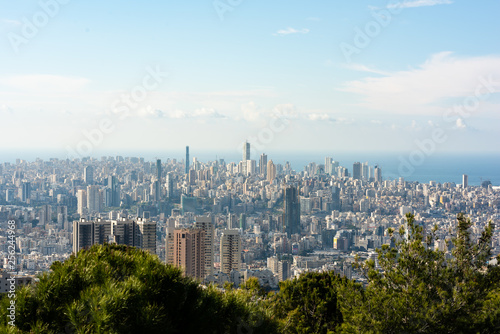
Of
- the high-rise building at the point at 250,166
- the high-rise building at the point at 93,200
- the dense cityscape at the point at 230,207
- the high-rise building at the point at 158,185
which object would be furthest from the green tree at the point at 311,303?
the high-rise building at the point at 250,166

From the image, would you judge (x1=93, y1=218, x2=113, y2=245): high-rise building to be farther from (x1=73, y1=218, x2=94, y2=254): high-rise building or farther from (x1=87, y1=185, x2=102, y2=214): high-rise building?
(x1=87, y1=185, x2=102, y2=214): high-rise building

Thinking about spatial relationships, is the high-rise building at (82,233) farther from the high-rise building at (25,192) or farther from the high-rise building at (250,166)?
the high-rise building at (250,166)

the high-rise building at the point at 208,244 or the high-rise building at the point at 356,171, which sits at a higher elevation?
the high-rise building at the point at 356,171

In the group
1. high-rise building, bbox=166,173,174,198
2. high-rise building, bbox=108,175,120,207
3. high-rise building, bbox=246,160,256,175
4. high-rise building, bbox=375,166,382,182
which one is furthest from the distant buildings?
high-rise building, bbox=375,166,382,182

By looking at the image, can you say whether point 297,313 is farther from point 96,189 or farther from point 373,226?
point 96,189

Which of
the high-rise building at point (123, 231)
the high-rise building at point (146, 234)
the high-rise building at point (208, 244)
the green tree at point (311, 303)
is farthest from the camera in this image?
the high-rise building at point (208, 244)

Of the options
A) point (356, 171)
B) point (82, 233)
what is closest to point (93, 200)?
point (82, 233)
